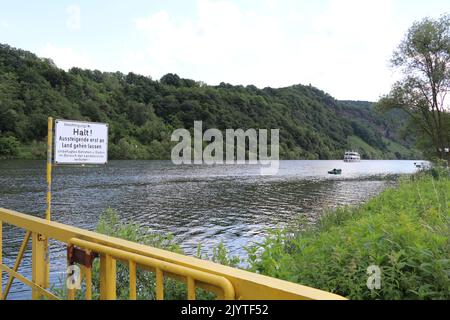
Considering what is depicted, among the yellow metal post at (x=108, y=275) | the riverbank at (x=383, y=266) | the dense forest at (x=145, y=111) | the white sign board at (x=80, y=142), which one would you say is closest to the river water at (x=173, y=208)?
the white sign board at (x=80, y=142)

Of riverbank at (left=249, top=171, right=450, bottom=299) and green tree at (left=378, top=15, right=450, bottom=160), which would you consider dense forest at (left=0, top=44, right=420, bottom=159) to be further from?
riverbank at (left=249, top=171, right=450, bottom=299)

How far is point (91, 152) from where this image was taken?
528cm

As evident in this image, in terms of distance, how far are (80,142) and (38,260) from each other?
77.6 inches

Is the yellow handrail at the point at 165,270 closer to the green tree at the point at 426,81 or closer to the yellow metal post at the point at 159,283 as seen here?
the yellow metal post at the point at 159,283

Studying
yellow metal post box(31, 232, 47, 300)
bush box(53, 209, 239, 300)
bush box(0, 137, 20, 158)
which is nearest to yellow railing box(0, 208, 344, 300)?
yellow metal post box(31, 232, 47, 300)

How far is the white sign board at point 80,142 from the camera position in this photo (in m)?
5.01

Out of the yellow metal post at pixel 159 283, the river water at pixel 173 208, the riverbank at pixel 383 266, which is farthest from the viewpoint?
the river water at pixel 173 208

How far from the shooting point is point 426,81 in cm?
3912

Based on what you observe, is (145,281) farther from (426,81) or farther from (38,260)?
(426,81)

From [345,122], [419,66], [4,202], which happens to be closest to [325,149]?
[345,122]

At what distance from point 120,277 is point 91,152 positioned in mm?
1914

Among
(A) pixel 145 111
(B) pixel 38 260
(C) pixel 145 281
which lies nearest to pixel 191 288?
(C) pixel 145 281

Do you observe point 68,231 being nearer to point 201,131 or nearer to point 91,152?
point 91,152

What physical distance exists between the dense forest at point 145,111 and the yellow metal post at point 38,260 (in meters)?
47.0
